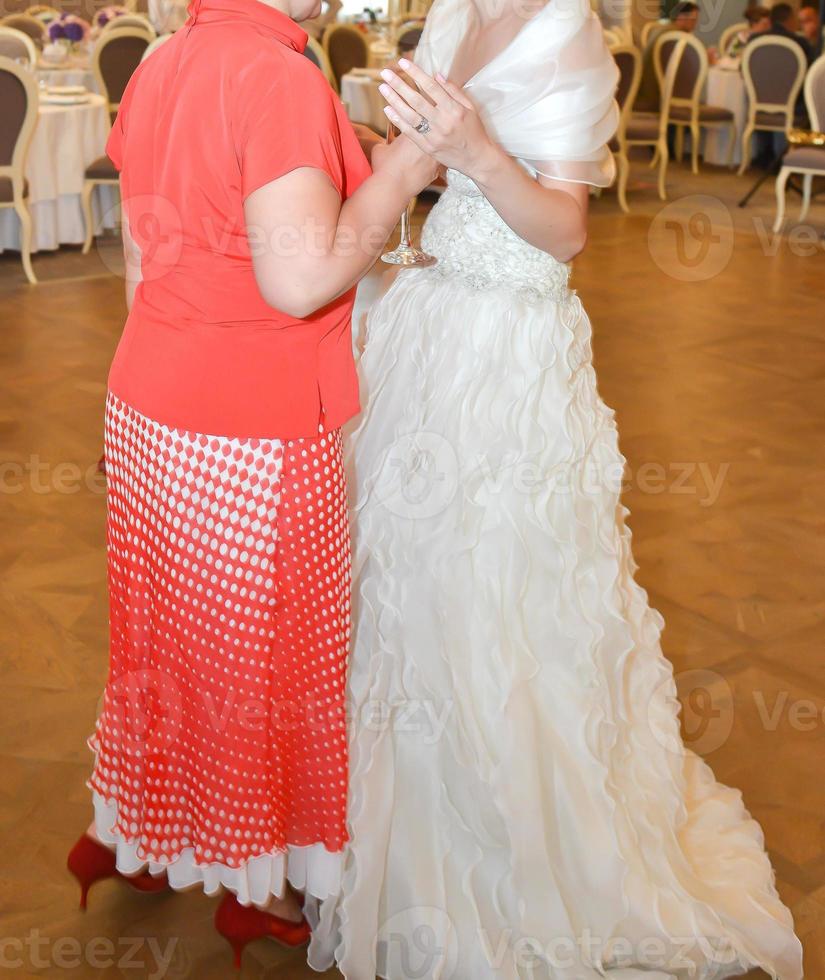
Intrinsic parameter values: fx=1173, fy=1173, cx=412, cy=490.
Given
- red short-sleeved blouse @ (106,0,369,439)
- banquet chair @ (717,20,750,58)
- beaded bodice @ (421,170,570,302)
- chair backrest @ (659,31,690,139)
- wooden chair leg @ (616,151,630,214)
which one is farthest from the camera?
banquet chair @ (717,20,750,58)

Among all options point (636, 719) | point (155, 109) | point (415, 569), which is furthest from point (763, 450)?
point (155, 109)

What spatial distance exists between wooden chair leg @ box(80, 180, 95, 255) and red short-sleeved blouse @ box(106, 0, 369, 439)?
498 cm

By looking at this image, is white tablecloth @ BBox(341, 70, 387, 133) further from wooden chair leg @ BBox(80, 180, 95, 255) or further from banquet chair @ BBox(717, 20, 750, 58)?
banquet chair @ BBox(717, 20, 750, 58)

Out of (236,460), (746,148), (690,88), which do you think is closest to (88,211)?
(690,88)

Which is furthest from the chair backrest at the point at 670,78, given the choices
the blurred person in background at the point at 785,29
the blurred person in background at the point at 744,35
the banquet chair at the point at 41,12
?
the banquet chair at the point at 41,12

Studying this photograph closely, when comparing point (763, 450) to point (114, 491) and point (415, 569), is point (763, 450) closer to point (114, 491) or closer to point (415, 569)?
point (415, 569)

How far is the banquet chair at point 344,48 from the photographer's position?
329 inches

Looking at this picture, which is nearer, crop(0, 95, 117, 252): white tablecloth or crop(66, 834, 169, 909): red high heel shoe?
crop(66, 834, 169, 909): red high heel shoe

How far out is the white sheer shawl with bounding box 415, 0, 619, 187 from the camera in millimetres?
1576

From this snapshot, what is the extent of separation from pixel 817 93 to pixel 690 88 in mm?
1901
